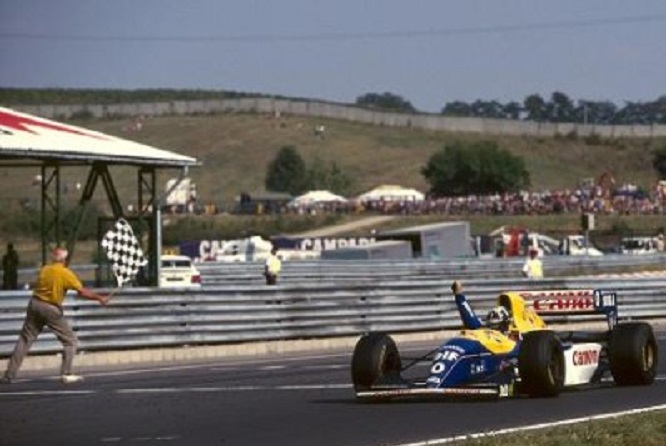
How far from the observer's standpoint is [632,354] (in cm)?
1922

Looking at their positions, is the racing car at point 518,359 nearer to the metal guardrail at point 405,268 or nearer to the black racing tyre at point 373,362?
the black racing tyre at point 373,362

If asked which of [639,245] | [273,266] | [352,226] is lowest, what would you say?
[273,266]

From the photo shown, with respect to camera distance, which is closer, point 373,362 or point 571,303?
point 373,362

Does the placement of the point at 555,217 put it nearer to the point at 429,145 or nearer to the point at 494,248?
the point at 494,248

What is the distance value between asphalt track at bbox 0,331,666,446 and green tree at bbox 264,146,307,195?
107143 millimetres

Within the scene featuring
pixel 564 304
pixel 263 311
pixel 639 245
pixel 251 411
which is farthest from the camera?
pixel 639 245

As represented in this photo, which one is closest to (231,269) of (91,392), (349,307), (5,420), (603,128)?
(349,307)

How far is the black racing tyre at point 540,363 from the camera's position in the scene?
17781 mm

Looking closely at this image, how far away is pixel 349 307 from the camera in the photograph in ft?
105

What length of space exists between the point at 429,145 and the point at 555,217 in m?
53.6

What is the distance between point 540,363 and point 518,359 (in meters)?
0.21

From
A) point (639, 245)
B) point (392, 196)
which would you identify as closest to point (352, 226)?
point (392, 196)

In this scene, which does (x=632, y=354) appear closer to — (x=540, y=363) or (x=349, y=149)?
(x=540, y=363)

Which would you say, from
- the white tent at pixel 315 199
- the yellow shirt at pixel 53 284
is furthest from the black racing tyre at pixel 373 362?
the white tent at pixel 315 199
